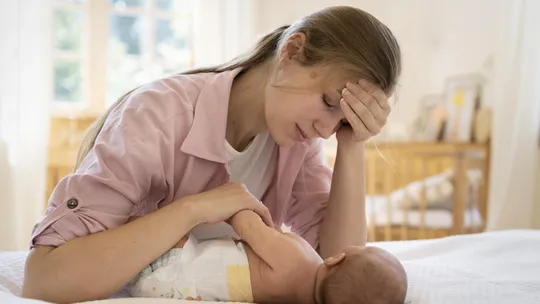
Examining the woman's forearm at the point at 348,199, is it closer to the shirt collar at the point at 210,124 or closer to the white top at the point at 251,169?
the white top at the point at 251,169

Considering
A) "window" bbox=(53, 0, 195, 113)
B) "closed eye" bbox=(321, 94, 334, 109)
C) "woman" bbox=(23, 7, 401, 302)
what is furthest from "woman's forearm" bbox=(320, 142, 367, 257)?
"window" bbox=(53, 0, 195, 113)

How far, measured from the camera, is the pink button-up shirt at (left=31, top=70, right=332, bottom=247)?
107 centimetres

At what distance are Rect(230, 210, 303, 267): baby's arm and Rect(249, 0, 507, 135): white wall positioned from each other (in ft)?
11.3

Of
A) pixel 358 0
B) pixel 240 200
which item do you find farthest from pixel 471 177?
pixel 240 200

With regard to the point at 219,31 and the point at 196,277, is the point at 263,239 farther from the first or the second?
the point at 219,31

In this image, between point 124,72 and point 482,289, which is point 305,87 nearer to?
point 482,289

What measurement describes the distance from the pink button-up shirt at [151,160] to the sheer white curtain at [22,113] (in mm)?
1413

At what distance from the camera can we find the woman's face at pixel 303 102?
4.01 ft

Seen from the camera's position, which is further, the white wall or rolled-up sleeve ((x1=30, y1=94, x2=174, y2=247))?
the white wall

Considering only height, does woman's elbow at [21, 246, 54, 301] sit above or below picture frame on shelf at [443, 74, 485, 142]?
above

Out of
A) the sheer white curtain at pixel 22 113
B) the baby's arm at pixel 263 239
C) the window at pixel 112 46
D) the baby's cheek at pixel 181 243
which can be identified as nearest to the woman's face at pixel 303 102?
the baby's arm at pixel 263 239

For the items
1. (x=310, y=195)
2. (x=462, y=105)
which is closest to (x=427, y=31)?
(x=462, y=105)

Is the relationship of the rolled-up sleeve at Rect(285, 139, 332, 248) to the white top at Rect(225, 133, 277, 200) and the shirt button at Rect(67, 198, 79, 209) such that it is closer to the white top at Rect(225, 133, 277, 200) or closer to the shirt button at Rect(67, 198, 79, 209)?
the white top at Rect(225, 133, 277, 200)

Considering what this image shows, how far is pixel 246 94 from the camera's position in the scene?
1375mm
